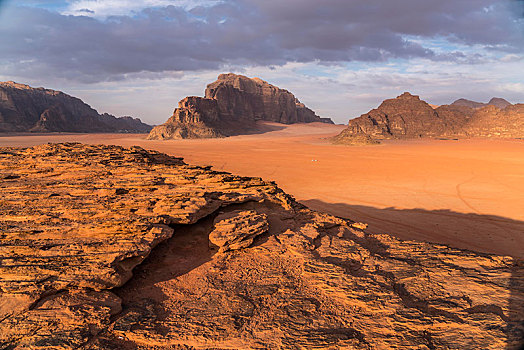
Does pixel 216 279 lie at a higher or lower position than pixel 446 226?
higher

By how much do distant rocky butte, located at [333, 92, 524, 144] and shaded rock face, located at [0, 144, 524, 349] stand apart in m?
63.8

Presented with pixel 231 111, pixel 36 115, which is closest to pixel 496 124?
pixel 231 111

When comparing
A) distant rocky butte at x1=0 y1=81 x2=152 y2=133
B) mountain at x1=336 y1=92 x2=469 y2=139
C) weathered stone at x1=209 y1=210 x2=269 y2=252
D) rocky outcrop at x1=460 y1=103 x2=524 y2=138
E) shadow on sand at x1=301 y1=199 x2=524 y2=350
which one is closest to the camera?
weathered stone at x1=209 y1=210 x2=269 y2=252

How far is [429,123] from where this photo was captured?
238ft

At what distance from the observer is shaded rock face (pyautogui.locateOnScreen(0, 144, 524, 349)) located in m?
3.40

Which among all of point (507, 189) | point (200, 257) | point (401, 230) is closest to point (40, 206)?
point (200, 257)

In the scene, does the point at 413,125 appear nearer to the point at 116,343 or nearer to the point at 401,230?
the point at 401,230

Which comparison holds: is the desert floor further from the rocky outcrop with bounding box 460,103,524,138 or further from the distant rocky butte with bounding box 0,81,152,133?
the distant rocky butte with bounding box 0,81,152,133

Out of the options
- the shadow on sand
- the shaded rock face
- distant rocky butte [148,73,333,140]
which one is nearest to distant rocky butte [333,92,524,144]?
distant rocky butte [148,73,333,140]

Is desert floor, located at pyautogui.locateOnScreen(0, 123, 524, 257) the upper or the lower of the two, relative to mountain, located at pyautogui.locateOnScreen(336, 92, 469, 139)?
lower

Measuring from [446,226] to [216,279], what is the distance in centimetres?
950

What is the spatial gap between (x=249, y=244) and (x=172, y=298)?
163cm

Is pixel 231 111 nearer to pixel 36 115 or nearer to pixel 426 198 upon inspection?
pixel 36 115

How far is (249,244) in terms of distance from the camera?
5270 millimetres
